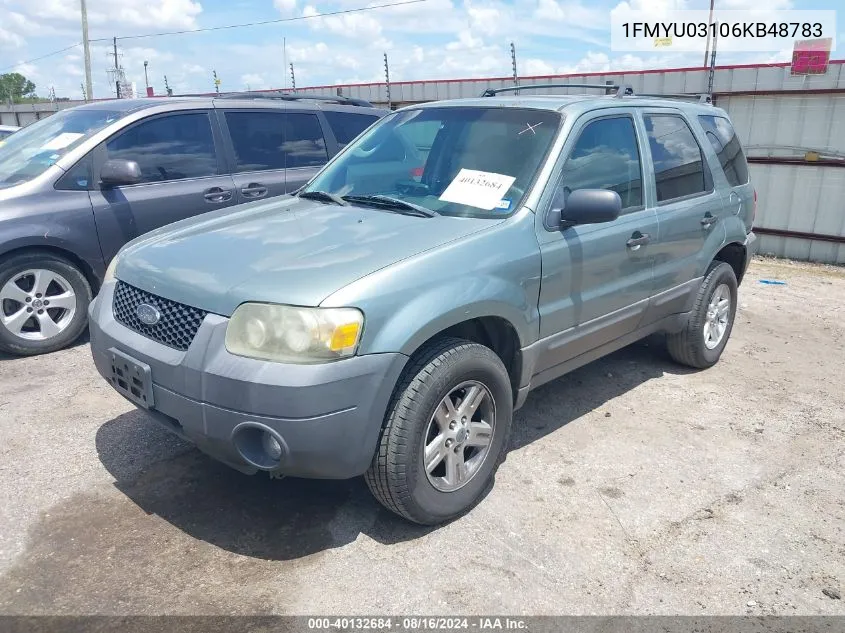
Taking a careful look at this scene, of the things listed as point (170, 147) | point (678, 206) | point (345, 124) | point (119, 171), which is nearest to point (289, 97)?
point (345, 124)

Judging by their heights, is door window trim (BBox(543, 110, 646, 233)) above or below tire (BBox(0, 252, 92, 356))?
above

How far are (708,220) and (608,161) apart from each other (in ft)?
3.90

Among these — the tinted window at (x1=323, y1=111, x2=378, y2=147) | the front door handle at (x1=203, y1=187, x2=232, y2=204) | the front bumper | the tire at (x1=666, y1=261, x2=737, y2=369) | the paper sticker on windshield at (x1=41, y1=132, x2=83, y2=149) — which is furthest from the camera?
the tinted window at (x1=323, y1=111, x2=378, y2=147)

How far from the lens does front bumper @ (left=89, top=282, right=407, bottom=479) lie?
252 centimetres

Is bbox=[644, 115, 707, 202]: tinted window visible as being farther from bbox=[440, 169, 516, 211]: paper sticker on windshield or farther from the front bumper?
the front bumper

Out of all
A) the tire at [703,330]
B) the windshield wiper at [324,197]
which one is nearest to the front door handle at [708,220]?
the tire at [703,330]

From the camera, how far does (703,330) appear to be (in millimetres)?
4938

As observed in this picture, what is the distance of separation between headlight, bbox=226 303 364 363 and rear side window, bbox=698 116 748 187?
3.51m

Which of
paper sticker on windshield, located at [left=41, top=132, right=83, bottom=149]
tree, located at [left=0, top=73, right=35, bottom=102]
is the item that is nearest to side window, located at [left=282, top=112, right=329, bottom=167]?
paper sticker on windshield, located at [left=41, top=132, right=83, bottom=149]

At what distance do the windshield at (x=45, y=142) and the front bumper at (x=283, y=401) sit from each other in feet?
10.6

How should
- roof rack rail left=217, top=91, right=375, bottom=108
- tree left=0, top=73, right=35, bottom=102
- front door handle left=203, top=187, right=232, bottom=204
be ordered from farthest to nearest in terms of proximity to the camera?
1. tree left=0, top=73, right=35, bottom=102
2. roof rack rail left=217, top=91, right=375, bottom=108
3. front door handle left=203, top=187, right=232, bottom=204

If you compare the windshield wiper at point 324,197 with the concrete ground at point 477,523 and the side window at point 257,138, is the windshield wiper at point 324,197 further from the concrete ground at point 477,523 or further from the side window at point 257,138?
the side window at point 257,138

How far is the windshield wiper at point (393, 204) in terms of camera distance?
339 centimetres

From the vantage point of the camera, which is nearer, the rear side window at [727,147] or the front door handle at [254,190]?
the rear side window at [727,147]
